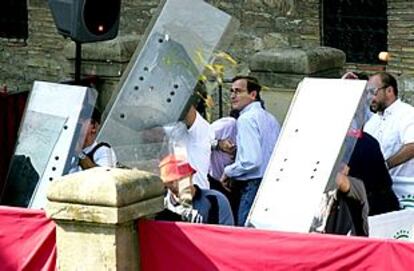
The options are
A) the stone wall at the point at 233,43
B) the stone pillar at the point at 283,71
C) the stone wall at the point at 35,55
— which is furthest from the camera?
the stone wall at the point at 35,55

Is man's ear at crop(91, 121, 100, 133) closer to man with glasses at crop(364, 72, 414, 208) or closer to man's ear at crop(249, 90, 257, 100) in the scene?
man's ear at crop(249, 90, 257, 100)

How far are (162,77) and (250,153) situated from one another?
117cm

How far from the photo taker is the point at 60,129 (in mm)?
7402

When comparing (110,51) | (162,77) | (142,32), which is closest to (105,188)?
(162,77)

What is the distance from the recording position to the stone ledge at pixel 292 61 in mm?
10508

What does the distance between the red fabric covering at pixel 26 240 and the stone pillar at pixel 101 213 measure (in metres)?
0.17

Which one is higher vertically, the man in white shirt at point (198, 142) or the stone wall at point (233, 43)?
the man in white shirt at point (198, 142)

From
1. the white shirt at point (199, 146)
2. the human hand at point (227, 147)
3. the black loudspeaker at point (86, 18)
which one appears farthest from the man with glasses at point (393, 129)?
the black loudspeaker at point (86, 18)

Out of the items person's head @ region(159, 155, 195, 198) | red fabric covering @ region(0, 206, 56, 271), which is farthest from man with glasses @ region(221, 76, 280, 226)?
red fabric covering @ region(0, 206, 56, 271)

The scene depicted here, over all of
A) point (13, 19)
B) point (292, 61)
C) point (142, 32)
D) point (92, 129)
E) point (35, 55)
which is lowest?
point (35, 55)

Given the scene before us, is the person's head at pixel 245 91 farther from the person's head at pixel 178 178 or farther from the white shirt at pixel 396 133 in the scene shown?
the person's head at pixel 178 178

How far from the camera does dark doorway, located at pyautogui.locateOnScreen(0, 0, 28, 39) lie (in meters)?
15.7

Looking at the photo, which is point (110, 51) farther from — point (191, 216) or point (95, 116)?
point (191, 216)

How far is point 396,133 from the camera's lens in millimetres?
8234
